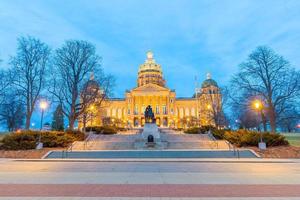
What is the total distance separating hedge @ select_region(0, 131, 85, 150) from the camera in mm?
23047

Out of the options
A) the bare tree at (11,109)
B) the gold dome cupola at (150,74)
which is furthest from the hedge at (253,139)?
the gold dome cupola at (150,74)

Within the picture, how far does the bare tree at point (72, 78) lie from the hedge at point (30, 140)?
6126 millimetres

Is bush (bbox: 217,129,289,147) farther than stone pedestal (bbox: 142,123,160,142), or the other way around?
stone pedestal (bbox: 142,123,160,142)

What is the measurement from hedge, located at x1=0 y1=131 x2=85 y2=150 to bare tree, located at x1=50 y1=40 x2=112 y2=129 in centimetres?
613

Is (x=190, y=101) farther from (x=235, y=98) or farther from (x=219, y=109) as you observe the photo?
(x=235, y=98)

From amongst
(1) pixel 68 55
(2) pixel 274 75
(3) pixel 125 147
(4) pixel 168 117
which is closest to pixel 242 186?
(3) pixel 125 147

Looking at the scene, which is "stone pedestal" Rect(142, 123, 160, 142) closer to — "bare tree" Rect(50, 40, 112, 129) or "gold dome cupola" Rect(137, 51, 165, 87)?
"bare tree" Rect(50, 40, 112, 129)

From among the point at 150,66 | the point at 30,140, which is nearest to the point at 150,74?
the point at 150,66

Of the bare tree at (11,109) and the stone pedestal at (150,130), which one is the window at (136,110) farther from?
the stone pedestal at (150,130)

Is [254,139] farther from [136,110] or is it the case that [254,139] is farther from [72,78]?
[136,110]

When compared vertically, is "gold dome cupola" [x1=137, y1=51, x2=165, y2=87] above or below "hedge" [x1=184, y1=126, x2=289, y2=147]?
above

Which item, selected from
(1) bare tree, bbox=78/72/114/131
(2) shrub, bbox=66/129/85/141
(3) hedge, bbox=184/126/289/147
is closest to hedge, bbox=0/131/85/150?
(2) shrub, bbox=66/129/85/141

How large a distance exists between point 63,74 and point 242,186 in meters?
29.5

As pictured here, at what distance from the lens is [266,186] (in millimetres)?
8625
